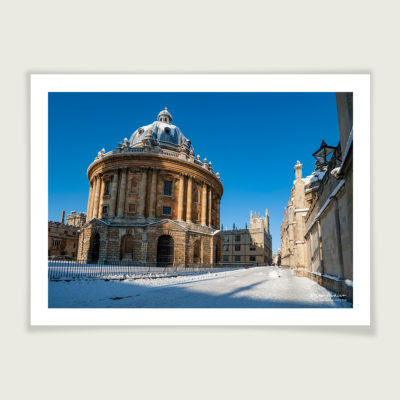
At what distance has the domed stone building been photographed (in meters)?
25.9

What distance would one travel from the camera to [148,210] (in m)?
27.5

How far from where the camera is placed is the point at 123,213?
27.3 m

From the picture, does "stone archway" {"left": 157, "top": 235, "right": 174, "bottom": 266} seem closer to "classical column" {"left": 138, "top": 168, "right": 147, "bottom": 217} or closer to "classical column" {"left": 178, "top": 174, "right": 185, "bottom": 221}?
"classical column" {"left": 178, "top": 174, "right": 185, "bottom": 221}

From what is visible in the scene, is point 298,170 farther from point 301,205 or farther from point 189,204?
point 189,204

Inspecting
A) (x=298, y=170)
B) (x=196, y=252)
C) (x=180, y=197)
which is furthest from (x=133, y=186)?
(x=298, y=170)

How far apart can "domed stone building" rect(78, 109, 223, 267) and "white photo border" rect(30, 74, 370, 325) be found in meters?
19.7

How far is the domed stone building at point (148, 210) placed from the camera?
2586cm

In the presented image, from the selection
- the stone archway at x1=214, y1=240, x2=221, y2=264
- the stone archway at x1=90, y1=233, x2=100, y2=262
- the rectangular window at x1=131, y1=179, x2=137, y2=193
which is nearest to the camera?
the stone archway at x1=90, y1=233, x2=100, y2=262

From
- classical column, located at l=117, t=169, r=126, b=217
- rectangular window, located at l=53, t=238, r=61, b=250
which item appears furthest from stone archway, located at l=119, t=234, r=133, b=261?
rectangular window, located at l=53, t=238, r=61, b=250
